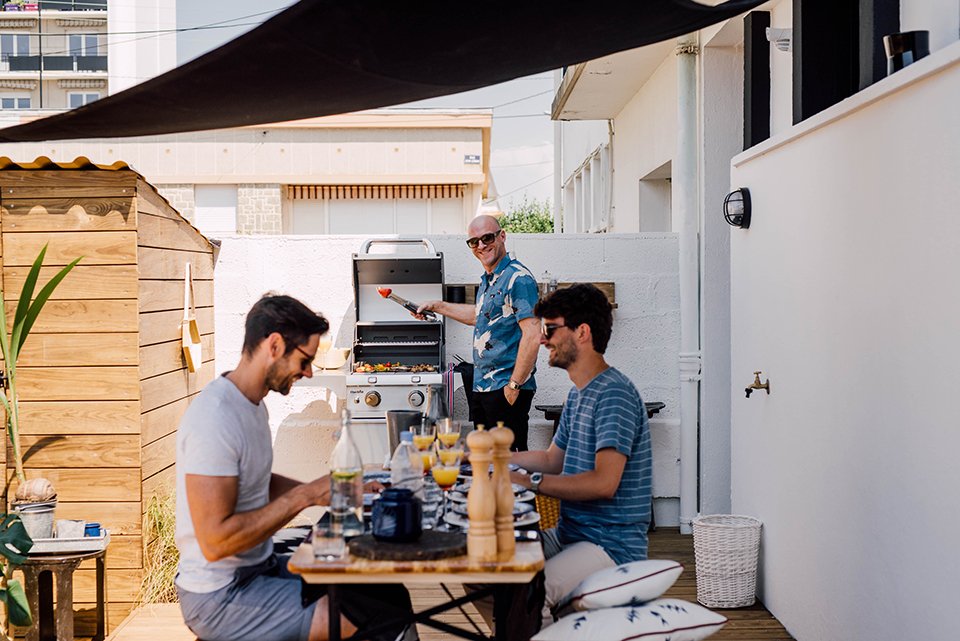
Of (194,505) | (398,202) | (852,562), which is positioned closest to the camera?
(194,505)

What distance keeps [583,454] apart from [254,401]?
1013 millimetres

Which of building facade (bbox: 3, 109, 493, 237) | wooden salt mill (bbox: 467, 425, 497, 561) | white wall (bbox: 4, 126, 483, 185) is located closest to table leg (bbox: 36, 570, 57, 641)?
wooden salt mill (bbox: 467, 425, 497, 561)

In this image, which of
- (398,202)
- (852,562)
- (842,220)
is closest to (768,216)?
(842,220)

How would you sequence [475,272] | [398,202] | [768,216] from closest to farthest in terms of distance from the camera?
[768,216] < [475,272] < [398,202]

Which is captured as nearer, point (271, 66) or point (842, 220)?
point (271, 66)

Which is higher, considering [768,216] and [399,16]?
[399,16]

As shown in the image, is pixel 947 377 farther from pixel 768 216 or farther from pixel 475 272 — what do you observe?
pixel 475 272

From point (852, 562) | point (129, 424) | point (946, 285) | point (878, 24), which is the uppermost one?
point (878, 24)

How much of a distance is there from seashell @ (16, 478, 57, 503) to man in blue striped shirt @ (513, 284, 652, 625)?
2357mm

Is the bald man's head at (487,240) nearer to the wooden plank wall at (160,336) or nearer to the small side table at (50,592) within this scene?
the wooden plank wall at (160,336)

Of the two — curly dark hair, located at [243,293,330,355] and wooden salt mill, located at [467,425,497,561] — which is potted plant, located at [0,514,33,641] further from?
wooden salt mill, located at [467,425,497,561]

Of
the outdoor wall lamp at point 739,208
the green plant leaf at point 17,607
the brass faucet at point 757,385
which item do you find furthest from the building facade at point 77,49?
the green plant leaf at point 17,607

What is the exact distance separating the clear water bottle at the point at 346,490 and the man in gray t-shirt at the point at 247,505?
0.41ft

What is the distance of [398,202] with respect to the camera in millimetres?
20125
